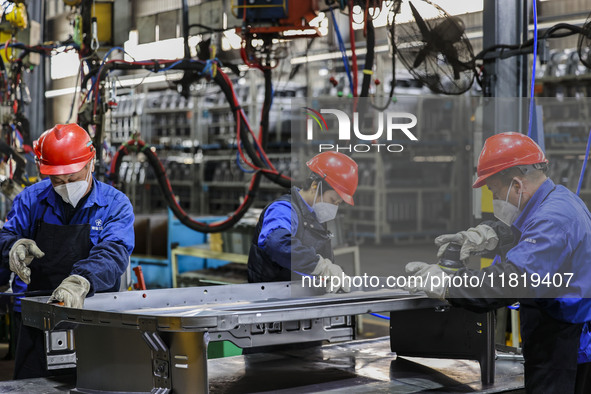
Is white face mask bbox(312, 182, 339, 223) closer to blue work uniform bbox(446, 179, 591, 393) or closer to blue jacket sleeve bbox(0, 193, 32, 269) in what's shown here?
blue work uniform bbox(446, 179, 591, 393)

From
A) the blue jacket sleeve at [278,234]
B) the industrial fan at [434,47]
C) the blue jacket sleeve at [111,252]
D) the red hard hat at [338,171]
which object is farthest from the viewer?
the industrial fan at [434,47]

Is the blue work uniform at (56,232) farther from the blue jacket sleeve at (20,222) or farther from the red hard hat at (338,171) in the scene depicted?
the red hard hat at (338,171)

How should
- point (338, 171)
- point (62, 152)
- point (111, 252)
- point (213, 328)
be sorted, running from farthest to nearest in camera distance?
point (62, 152)
point (111, 252)
point (338, 171)
point (213, 328)

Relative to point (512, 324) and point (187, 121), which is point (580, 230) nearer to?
A: point (512, 324)

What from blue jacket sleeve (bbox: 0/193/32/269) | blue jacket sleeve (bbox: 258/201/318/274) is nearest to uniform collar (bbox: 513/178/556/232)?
blue jacket sleeve (bbox: 258/201/318/274)

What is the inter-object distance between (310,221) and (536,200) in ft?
2.71

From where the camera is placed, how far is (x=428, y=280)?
7.39ft

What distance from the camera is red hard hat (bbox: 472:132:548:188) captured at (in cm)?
220

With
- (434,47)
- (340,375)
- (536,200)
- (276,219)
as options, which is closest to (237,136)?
(434,47)

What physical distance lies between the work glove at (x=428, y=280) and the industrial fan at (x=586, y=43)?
1.63 metres

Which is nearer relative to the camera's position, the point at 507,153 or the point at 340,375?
the point at 507,153

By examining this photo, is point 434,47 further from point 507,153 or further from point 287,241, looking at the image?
point 507,153

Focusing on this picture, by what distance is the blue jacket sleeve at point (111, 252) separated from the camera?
8.17ft

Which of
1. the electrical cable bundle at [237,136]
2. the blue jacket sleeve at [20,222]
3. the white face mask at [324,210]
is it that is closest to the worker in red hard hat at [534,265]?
the white face mask at [324,210]
